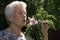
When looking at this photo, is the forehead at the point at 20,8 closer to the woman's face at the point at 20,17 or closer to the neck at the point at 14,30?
the woman's face at the point at 20,17

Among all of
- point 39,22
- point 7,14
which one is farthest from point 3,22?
point 7,14

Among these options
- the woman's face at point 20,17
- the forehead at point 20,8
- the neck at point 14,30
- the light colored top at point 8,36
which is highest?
the forehead at point 20,8

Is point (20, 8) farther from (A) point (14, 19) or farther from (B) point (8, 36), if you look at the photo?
(B) point (8, 36)

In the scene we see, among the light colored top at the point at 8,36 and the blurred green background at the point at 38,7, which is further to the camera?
the blurred green background at the point at 38,7

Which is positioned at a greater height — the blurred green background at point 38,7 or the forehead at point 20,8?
the forehead at point 20,8

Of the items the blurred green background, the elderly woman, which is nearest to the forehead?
the elderly woman

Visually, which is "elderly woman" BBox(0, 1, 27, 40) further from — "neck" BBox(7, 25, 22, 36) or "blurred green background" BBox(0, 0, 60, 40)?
"blurred green background" BBox(0, 0, 60, 40)

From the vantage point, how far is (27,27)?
3.45 meters

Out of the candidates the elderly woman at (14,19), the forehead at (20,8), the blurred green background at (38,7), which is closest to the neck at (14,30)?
the elderly woman at (14,19)

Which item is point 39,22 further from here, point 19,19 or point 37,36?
point 19,19

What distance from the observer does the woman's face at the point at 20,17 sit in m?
2.51

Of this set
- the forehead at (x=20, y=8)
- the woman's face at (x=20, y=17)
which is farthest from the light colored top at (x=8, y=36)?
the forehead at (x=20, y=8)

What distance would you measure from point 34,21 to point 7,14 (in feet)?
2.25

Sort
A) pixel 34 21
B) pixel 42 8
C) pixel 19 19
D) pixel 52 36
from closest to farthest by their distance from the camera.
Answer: pixel 19 19, pixel 34 21, pixel 42 8, pixel 52 36
